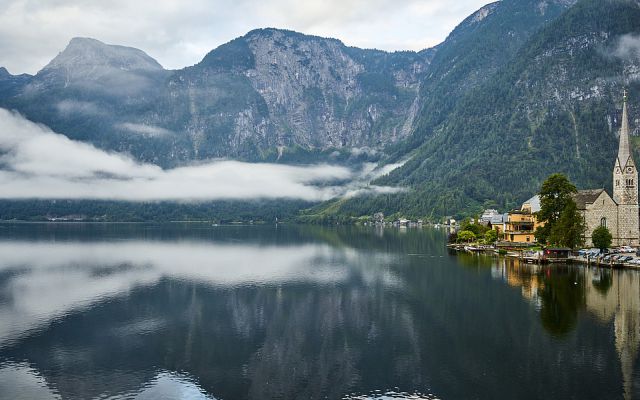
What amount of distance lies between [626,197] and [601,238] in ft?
48.9

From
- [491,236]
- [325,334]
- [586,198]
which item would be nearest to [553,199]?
[586,198]

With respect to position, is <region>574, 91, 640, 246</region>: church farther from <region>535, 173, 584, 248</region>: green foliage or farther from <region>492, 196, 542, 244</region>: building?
<region>492, 196, 542, 244</region>: building

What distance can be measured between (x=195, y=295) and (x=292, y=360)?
104 ft

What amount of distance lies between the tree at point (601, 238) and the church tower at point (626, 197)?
8.43 meters

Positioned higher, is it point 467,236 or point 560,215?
point 560,215

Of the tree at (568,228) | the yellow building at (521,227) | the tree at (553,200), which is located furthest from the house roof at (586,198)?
the yellow building at (521,227)

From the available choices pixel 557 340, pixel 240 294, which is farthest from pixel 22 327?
pixel 557 340

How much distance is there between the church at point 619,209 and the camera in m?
96.1

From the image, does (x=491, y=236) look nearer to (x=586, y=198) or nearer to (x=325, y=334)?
(x=586, y=198)

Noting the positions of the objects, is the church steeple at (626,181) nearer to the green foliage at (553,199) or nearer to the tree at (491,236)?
the green foliage at (553,199)

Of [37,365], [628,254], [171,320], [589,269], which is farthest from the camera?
[628,254]

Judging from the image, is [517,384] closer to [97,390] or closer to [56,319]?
[97,390]

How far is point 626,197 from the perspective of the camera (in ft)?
323

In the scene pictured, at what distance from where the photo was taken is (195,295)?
66188 mm
